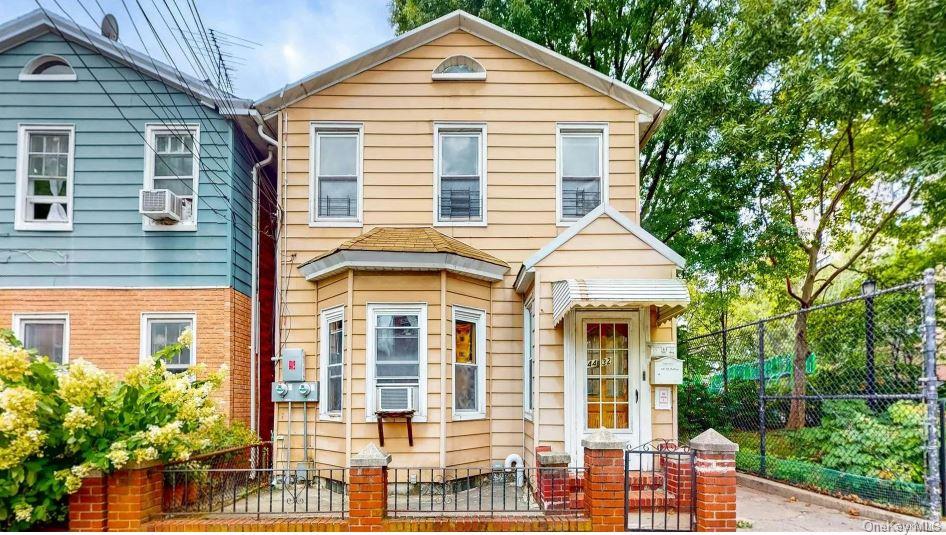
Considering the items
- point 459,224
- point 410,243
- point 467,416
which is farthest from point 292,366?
point 459,224

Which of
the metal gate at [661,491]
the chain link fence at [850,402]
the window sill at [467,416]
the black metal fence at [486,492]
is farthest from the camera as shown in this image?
the window sill at [467,416]

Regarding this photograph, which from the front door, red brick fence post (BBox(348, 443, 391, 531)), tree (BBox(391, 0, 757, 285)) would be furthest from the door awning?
tree (BBox(391, 0, 757, 285))

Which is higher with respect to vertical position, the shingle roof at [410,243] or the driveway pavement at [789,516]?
the shingle roof at [410,243]

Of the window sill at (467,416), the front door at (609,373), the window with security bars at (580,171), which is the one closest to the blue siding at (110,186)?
the window sill at (467,416)

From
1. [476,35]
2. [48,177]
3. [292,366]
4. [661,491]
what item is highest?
[476,35]

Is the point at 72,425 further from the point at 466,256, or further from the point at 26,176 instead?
the point at 26,176

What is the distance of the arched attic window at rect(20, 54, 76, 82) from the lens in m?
9.36

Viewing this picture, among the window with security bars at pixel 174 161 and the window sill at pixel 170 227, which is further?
the window with security bars at pixel 174 161

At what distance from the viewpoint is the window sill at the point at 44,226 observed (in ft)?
30.0

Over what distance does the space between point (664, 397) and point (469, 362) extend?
9.37ft

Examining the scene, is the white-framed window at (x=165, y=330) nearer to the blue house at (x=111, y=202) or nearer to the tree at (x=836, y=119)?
the blue house at (x=111, y=202)

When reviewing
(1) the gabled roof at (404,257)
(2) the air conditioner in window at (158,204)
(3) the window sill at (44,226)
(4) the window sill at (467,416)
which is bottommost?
(4) the window sill at (467,416)

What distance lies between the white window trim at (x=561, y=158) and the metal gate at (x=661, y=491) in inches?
150

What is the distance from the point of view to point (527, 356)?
8.91 m
